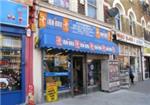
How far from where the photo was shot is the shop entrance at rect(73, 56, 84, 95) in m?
14.7

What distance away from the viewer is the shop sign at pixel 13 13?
1015 cm

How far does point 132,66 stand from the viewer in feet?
76.2

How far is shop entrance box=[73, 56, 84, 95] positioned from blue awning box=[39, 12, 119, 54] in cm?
100

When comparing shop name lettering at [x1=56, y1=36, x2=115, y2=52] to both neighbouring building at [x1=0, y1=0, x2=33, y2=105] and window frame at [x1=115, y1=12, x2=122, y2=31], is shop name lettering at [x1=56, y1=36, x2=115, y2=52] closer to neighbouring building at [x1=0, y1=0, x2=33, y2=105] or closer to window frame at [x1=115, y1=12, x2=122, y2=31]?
neighbouring building at [x1=0, y1=0, x2=33, y2=105]

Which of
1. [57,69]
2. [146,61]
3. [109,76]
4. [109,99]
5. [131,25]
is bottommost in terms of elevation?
[109,99]

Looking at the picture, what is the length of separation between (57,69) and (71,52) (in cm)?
129

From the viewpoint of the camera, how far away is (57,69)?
43.1 feet

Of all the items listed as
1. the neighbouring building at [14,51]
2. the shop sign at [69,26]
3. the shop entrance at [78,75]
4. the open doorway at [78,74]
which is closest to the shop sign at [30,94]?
the neighbouring building at [14,51]

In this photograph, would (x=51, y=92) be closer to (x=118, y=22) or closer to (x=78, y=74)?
(x=78, y=74)

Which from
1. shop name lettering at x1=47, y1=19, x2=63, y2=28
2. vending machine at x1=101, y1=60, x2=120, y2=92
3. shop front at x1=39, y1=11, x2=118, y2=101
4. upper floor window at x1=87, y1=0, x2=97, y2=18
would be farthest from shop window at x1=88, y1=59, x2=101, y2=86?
shop name lettering at x1=47, y1=19, x2=63, y2=28

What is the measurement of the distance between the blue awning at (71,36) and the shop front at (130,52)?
346 cm

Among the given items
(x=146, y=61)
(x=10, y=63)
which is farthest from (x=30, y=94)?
(x=146, y=61)

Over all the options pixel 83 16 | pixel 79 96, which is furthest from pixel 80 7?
pixel 79 96

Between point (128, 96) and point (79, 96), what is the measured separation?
8.66 ft
